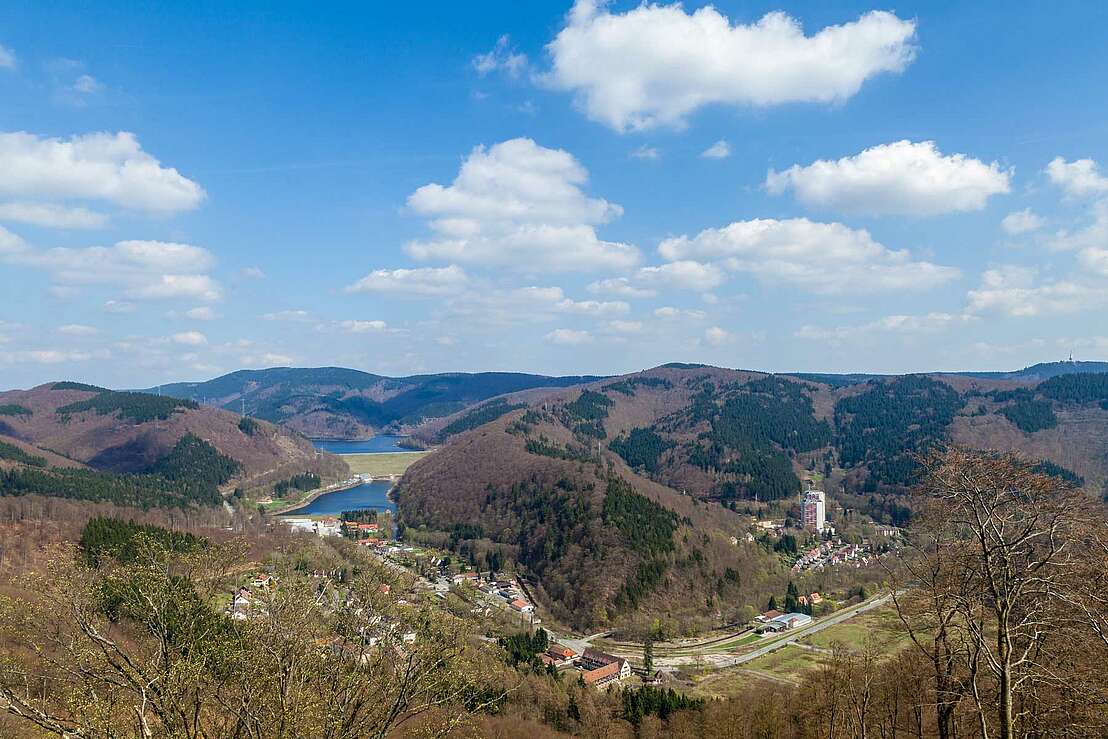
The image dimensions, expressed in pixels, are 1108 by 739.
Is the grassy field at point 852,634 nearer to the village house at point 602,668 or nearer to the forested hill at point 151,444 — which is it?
the village house at point 602,668

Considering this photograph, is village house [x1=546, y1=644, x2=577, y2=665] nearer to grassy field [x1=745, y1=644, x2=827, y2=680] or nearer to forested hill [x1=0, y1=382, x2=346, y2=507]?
grassy field [x1=745, y1=644, x2=827, y2=680]


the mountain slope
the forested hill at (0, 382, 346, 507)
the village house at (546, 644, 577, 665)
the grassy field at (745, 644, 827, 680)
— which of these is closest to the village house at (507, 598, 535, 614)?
the village house at (546, 644, 577, 665)

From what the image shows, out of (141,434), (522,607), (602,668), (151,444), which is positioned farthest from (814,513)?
(141,434)

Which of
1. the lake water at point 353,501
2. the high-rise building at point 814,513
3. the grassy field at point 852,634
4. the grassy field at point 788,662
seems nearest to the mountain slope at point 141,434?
the lake water at point 353,501

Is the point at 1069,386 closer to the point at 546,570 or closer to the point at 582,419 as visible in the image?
the point at 582,419

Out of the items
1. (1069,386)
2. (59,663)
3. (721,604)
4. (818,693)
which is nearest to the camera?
(59,663)

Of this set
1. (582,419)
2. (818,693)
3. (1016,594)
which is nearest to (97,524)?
(818,693)

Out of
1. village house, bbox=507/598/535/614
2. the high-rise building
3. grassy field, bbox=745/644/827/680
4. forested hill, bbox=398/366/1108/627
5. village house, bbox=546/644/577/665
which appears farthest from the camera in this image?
the high-rise building
